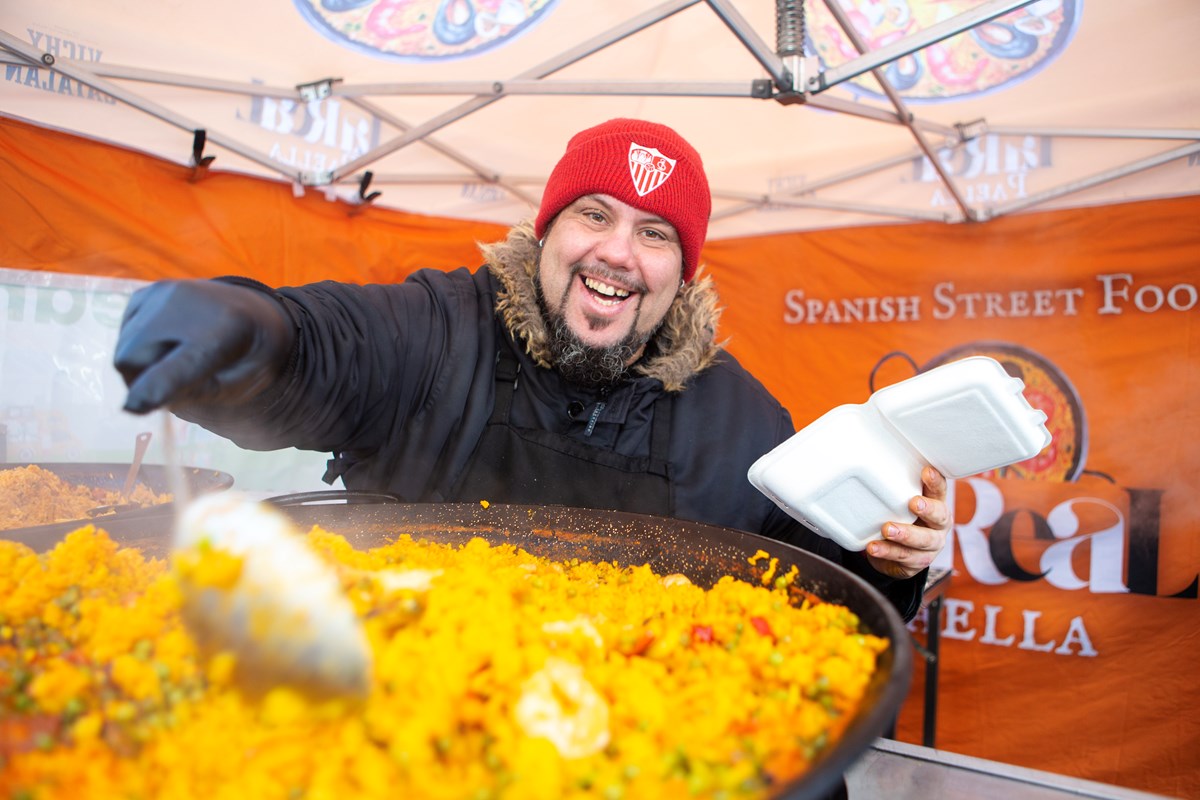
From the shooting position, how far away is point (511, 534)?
1833 mm

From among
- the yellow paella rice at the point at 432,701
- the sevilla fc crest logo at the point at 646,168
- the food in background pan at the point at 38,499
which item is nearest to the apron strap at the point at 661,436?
the sevilla fc crest logo at the point at 646,168

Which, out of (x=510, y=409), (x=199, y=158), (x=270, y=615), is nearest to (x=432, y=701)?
(x=270, y=615)

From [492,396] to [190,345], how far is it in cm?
124

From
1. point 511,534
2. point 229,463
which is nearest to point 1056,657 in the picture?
point 511,534

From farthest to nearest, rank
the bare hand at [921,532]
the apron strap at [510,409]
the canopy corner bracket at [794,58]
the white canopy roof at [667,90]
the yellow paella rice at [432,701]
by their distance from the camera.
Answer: the white canopy roof at [667,90]
the canopy corner bracket at [794,58]
the apron strap at [510,409]
the bare hand at [921,532]
the yellow paella rice at [432,701]

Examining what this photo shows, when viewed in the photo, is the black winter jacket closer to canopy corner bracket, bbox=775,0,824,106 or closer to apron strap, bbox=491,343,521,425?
apron strap, bbox=491,343,521,425

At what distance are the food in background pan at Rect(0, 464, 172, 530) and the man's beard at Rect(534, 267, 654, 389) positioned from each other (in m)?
1.65

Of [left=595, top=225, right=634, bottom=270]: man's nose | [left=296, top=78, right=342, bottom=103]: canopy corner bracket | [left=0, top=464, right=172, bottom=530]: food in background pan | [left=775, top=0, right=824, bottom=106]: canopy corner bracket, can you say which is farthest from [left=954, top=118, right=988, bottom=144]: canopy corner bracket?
[left=0, top=464, right=172, bottom=530]: food in background pan

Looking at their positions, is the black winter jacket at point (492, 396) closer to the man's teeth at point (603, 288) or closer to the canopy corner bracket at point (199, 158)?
the man's teeth at point (603, 288)

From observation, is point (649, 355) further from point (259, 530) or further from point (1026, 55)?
point (1026, 55)

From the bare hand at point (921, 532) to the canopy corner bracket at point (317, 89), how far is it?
3572 mm

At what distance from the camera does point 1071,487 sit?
4.08 meters

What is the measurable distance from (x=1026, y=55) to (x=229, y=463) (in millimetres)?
4823

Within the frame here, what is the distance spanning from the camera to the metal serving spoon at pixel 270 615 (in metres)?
0.92
